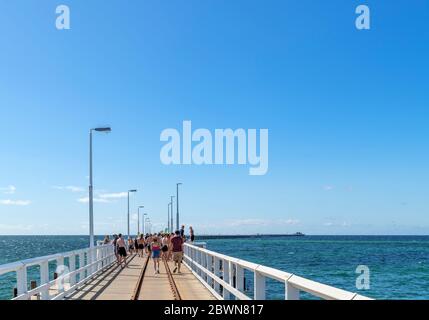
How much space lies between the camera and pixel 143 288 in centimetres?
1692

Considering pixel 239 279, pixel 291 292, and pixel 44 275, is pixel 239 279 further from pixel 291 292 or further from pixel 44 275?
pixel 44 275

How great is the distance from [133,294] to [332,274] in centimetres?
4436

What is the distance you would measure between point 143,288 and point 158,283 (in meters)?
1.56

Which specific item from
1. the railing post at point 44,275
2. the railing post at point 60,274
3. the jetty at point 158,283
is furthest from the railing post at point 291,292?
the railing post at point 60,274

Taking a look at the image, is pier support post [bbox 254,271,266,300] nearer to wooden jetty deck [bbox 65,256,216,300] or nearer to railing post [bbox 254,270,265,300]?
railing post [bbox 254,270,265,300]

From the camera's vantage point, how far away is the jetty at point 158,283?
6.12 m

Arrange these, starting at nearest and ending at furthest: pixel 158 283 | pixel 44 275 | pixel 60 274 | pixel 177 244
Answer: pixel 44 275
pixel 60 274
pixel 158 283
pixel 177 244

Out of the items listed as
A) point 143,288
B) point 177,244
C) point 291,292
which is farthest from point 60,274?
point 177,244

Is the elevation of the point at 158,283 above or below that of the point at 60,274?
below

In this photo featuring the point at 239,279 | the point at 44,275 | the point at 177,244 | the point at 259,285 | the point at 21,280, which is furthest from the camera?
the point at 177,244

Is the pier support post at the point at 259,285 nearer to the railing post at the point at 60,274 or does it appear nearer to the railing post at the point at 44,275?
the railing post at the point at 44,275

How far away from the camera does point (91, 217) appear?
84.9 ft
